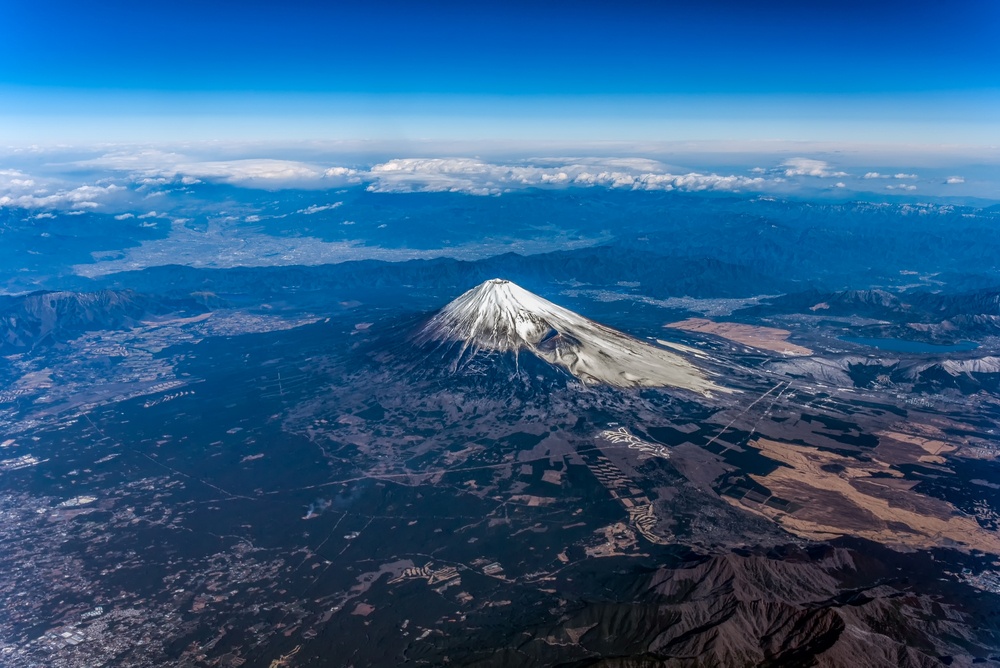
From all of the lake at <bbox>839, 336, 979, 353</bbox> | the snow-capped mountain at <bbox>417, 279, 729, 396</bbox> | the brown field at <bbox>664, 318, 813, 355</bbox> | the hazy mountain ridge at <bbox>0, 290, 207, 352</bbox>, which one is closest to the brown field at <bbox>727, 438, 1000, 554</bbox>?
the snow-capped mountain at <bbox>417, 279, 729, 396</bbox>

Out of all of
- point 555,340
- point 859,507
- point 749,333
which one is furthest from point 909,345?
point 859,507

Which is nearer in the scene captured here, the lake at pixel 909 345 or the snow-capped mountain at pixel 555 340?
the snow-capped mountain at pixel 555 340

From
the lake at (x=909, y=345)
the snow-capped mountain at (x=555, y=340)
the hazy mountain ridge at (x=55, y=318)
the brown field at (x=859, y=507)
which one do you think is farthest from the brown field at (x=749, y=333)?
the hazy mountain ridge at (x=55, y=318)

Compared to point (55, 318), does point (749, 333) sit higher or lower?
higher

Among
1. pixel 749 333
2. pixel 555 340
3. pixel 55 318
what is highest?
pixel 555 340

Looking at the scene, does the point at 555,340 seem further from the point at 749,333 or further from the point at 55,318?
the point at 55,318

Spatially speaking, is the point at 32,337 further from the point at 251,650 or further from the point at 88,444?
the point at 251,650

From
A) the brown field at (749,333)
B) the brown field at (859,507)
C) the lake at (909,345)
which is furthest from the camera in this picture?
the lake at (909,345)

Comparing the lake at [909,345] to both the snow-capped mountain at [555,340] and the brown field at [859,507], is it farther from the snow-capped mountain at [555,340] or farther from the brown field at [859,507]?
the brown field at [859,507]
